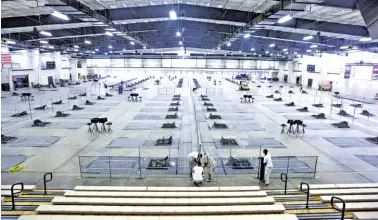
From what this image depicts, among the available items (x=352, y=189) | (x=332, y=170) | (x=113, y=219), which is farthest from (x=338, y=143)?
(x=113, y=219)

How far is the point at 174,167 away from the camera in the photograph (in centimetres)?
1166

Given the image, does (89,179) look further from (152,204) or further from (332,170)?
(332,170)

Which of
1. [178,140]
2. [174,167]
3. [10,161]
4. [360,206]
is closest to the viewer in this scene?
[360,206]

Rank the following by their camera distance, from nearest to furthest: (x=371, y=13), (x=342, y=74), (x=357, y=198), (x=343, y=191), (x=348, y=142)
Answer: (x=357, y=198) → (x=343, y=191) → (x=371, y=13) → (x=348, y=142) → (x=342, y=74)

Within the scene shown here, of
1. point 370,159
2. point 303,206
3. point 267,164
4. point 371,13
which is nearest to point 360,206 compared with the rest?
point 303,206

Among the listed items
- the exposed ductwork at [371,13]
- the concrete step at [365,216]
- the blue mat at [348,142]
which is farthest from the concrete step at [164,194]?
the blue mat at [348,142]

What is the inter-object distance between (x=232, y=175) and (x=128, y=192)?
444 cm

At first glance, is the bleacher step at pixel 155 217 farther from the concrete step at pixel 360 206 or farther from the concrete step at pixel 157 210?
the concrete step at pixel 360 206

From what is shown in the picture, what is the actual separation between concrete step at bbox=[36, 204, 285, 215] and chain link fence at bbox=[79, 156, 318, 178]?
3.60m

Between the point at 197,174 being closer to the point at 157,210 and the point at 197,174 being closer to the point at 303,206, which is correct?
the point at 157,210

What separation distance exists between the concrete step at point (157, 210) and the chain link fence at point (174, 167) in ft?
11.8

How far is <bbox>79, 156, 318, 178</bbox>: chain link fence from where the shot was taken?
10.9 meters

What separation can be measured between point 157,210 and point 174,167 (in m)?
4.98

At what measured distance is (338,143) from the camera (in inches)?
626
